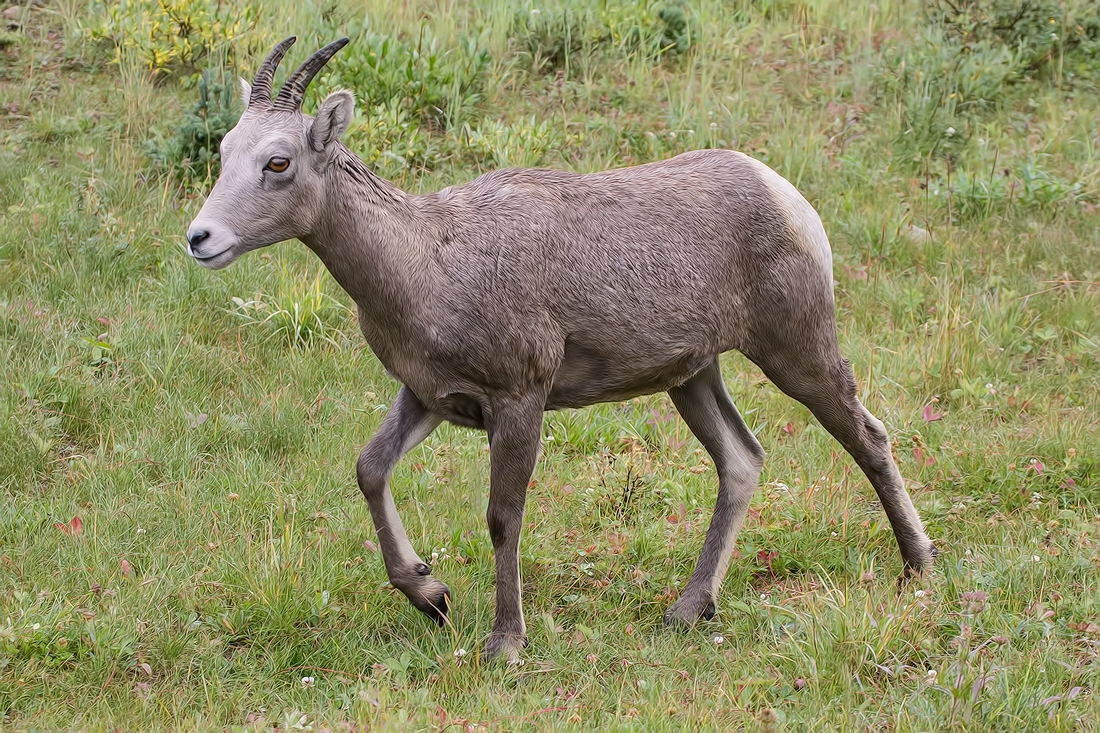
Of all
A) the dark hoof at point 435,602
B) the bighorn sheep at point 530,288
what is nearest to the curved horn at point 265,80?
the bighorn sheep at point 530,288

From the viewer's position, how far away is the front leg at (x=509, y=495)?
4.75 m

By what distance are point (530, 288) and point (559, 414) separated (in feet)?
6.44

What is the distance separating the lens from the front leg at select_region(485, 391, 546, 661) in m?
4.75

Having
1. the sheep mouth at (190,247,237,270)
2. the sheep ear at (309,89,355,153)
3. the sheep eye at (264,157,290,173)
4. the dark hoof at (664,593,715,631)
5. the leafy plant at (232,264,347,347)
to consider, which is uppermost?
the sheep ear at (309,89,355,153)

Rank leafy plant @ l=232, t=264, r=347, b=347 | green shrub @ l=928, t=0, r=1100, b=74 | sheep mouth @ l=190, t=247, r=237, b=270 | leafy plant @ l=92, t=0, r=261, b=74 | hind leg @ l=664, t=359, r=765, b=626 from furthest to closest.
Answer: green shrub @ l=928, t=0, r=1100, b=74 < leafy plant @ l=92, t=0, r=261, b=74 < leafy plant @ l=232, t=264, r=347, b=347 < hind leg @ l=664, t=359, r=765, b=626 < sheep mouth @ l=190, t=247, r=237, b=270

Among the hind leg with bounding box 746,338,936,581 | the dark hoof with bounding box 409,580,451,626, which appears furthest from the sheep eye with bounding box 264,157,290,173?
the hind leg with bounding box 746,338,936,581

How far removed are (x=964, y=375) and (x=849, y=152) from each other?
8.90 feet

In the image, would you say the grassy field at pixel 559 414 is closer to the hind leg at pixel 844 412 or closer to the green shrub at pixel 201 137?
the green shrub at pixel 201 137

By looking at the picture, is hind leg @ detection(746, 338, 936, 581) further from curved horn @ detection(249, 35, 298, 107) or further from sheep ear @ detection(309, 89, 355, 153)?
curved horn @ detection(249, 35, 298, 107)

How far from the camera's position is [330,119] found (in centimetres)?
447

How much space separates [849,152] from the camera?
9086 mm

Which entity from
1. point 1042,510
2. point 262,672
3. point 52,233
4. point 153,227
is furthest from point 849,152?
point 262,672

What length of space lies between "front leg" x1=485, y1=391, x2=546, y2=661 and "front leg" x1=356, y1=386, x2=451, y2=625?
26cm

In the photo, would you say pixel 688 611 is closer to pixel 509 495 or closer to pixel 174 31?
pixel 509 495
